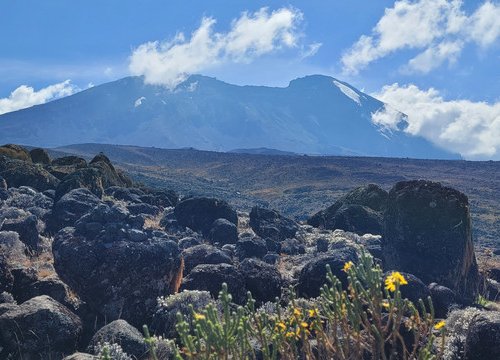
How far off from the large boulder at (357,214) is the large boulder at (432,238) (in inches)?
266

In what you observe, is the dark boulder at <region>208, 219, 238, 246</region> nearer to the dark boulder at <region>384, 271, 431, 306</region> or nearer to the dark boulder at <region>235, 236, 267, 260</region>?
the dark boulder at <region>235, 236, 267, 260</region>

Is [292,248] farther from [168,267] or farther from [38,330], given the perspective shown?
[38,330]

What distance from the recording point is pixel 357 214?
21172 mm

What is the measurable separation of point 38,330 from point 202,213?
40.2ft

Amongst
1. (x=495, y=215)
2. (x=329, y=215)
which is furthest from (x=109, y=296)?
(x=495, y=215)

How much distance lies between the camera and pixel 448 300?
9.45 m

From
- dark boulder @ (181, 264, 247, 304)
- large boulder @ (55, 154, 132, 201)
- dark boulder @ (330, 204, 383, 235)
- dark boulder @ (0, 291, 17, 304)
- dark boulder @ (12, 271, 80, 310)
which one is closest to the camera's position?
dark boulder @ (0, 291, 17, 304)

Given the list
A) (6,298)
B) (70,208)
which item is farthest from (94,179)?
(6,298)

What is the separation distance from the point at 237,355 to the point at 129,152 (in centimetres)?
12750

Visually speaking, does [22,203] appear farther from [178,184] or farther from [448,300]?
[178,184]

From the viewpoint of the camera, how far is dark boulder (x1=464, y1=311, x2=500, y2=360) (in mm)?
6193

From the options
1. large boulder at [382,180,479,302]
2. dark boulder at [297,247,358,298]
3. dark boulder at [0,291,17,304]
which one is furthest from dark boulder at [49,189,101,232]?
large boulder at [382,180,479,302]

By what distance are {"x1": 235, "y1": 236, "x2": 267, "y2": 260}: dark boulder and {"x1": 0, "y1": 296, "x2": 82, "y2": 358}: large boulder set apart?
24.5ft

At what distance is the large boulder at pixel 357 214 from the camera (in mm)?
20684
